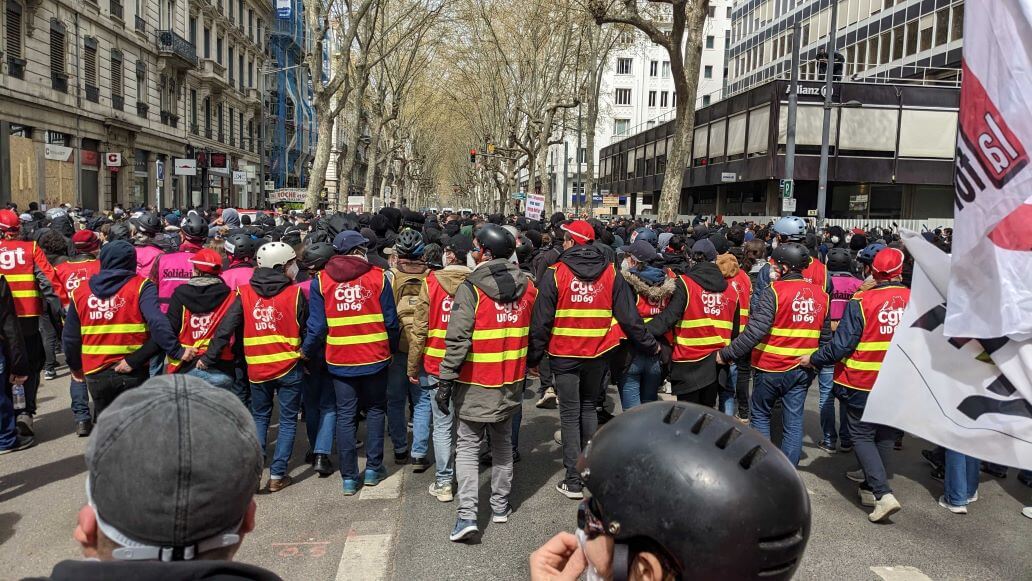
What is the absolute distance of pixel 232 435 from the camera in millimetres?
1424

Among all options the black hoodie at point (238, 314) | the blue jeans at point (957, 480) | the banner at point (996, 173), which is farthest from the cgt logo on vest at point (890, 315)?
the black hoodie at point (238, 314)

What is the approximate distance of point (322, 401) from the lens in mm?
5793

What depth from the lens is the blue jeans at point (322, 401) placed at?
225 inches

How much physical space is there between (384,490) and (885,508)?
3473mm

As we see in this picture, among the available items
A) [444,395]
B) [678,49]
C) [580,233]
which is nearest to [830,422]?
[580,233]

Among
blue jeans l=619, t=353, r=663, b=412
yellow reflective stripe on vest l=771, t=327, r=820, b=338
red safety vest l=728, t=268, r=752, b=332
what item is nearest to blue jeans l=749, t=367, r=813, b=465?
yellow reflective stripe on vest l=771, t=327, r=820, b=338

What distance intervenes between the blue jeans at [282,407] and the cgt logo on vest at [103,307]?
3.94 ft

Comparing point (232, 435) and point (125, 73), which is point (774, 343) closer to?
point (232, 435)

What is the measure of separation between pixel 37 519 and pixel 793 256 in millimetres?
5622

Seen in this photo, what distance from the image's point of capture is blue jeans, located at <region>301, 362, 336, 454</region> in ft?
18.8

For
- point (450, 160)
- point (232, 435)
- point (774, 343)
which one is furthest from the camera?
point (450, 160)

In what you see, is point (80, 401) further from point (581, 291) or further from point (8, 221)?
point (581, 291)

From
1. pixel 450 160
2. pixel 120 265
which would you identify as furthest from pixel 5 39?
pixel 450 160

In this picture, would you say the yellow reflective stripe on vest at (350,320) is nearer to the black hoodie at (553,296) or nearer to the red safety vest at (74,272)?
the black hoodie at (553,296)
